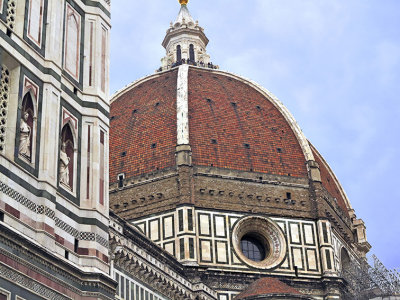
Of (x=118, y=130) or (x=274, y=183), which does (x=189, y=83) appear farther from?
(x=274, y=183)

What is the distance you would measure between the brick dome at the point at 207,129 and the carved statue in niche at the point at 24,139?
32466 mm

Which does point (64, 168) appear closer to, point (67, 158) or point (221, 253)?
point (67, 158)

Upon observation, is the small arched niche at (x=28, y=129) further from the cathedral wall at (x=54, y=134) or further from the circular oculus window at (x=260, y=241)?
the circular oculus window at (x=260, y=241)

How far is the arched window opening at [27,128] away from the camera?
12.5 meters

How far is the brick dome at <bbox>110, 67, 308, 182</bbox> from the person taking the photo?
46312mm

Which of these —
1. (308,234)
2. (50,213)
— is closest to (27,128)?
(50,213)

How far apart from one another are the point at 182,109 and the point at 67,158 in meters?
34.4

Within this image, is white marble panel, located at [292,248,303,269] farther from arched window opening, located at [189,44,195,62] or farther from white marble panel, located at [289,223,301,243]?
arched window opening, located at [189,44,195,62]

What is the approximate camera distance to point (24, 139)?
12.5m

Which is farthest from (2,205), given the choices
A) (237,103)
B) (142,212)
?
(237,103)

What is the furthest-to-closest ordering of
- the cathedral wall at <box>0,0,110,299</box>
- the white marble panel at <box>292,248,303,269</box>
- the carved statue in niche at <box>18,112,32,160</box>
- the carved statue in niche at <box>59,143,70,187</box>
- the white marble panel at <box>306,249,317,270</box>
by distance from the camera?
the white marble panel at <box>306,249,317,270</box> → the white marble panel at <box>292,248,303,269</box> → the carved statue in niche at <box>59,143,70,187</box> → the carved statue in niche at <box>18,112,32,160</box> → the cathedral wall at <box>0,0,110,299</box>

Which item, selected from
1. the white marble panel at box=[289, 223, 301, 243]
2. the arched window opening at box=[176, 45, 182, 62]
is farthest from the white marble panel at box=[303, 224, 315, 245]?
the arched window opening at box=[176, 45, 182, 62]

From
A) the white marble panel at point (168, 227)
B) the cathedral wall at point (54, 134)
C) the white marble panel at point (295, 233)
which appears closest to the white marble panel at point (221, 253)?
the white marble panel at point (168, 227)

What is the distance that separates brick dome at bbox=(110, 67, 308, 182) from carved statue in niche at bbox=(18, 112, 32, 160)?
3247 centimetres
